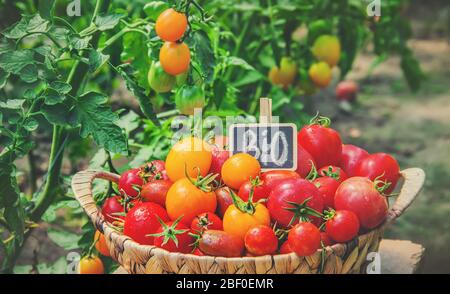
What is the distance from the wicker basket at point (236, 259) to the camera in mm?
1213

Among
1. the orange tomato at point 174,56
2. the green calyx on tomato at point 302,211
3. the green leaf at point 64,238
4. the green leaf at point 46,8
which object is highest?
the green leaf at point 46,8

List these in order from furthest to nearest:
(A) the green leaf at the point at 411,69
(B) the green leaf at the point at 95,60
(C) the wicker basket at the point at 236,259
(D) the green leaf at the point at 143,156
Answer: (A) the green leaf at the point at 411,69, (D) the green leaf at the point at 143,156, (B) the green leaf at the point at 95,60, (C) the wicker basket at the point at 236,259

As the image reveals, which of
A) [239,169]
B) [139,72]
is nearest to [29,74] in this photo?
[139,72]

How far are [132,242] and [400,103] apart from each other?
9.77 ft

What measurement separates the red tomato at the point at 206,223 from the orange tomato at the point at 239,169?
87mm

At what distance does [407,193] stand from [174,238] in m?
0.53

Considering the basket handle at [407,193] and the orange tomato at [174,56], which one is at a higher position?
the orange tomato at [174,56]

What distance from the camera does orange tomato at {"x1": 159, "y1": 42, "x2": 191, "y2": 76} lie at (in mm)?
1504

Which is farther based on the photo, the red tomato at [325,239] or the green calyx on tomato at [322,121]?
the green calyx on tomato at [322,121]

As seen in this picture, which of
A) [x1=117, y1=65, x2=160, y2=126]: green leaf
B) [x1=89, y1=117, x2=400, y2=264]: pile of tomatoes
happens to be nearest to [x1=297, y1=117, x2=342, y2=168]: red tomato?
[x1=89, y1=117, x2=400, y2=264]: pile of tomatoes

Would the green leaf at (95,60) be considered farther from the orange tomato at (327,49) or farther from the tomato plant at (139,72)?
the orange tomato at (327,49)

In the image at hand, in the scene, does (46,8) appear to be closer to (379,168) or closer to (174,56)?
(174,56)

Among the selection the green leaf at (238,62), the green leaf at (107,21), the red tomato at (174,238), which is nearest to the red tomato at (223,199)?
the red tomato at (174,238)

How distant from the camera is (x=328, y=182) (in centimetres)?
141
